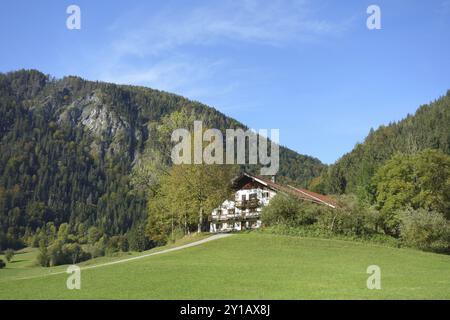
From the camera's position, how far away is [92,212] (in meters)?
196

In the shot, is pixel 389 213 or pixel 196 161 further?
pixel 389 213

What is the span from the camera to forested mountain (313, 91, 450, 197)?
106125mm

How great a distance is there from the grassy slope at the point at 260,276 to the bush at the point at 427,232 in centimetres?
465

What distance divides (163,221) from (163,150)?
8.88 metres

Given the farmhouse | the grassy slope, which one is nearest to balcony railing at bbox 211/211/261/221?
the farmhouse

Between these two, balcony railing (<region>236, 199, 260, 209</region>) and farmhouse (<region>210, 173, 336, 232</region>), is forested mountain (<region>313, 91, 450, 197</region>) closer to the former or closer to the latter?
farmhouse (<region>210, 173, 336, 232</region>)

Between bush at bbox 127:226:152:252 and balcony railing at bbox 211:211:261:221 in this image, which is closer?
balcony railing at bbox 211:211:261:221

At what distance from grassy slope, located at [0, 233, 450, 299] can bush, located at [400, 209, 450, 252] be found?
4.65 metres

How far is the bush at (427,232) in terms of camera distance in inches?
1758

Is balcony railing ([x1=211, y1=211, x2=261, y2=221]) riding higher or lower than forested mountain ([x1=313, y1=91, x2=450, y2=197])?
lower

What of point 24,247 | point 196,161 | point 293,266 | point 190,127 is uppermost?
point 190,127

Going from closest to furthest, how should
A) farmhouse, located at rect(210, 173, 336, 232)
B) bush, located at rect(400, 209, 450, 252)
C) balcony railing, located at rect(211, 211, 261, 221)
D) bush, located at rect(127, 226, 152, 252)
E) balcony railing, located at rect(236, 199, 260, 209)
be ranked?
1. bush, located at rect(400, 209, 450, 252)
2. balcony railing, located at rect(236, 199, 260, 209)
3. farmhouse, located at rect(210, 173, 336, 232)
4. balcony railing, located at rect(211, 211, 261, 221)
5. bush, located at rect(127, 226, 152, 252)
